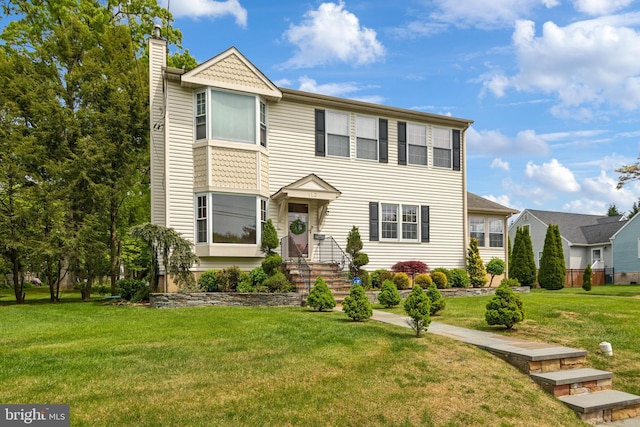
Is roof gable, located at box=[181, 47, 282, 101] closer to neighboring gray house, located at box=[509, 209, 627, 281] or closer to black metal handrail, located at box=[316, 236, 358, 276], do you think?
black metal handrail, located at box=[316, 236, 358, 276]

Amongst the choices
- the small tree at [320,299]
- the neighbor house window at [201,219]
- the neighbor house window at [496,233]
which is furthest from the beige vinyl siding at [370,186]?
the small tree at [320,299]

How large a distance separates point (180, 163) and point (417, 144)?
9.42 meters

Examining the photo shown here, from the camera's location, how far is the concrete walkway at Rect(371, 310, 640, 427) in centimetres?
679

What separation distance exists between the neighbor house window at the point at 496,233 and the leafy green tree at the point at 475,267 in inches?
73.1

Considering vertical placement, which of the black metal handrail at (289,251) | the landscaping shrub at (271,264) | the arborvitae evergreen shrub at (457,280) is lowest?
the arborvitae evergreen shrub at (457,280)

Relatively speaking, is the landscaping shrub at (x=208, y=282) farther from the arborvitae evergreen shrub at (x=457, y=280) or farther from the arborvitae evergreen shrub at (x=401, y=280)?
the arborvitae evergreen shrub at (x=457, y=280)

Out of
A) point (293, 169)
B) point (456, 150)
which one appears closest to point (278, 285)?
point (293, 169)

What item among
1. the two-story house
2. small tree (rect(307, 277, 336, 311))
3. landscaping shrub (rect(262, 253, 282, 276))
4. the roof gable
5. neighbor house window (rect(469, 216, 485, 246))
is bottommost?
small tree (rect(307, 277, 336, 311))

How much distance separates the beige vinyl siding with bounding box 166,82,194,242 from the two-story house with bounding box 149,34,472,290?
3cm

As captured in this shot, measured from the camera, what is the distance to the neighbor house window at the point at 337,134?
17219mm

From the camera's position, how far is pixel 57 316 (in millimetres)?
11664

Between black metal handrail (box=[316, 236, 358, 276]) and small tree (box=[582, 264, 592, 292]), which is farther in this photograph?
small tree (box=[582, 264, 592, 292])

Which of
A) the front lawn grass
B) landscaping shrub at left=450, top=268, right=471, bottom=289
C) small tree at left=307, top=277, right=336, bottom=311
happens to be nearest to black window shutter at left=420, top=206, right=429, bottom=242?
landscaping shrub at left=450, top=268, right=471, bottom=289

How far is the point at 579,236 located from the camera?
3738 cm
